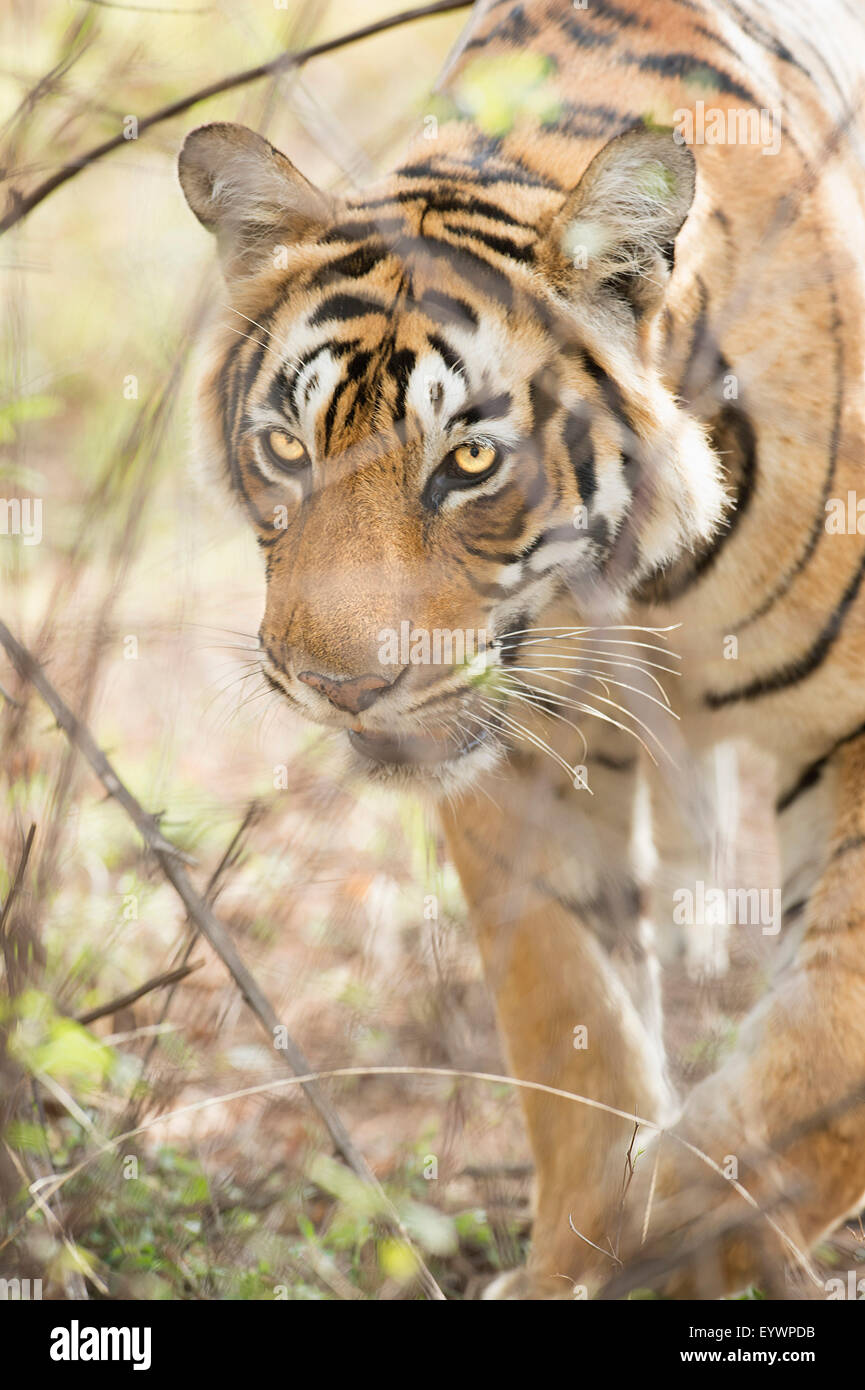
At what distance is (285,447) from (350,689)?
37 cm

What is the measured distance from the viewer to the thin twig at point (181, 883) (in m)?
1.57

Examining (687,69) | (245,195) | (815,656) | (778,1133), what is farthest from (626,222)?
→ (778,1133)

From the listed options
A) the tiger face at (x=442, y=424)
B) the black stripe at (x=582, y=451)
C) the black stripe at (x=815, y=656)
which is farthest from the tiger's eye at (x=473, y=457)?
the black stripe at (x=815, y=656)

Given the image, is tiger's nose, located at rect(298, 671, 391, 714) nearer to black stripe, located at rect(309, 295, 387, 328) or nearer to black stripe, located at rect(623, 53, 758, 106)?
black stripe, located at rect(309, 295, 387, 328)

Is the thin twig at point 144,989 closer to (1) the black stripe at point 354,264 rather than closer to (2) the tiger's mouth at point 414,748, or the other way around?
(2) the tiger's mouth at point 414,748

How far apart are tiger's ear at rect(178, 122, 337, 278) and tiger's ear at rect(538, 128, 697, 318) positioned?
372 millimetres

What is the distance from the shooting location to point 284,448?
183 cm

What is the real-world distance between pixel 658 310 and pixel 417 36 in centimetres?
267

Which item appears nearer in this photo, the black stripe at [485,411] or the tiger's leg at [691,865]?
the black stripe at [485,411]

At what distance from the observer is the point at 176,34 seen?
A: 2.05 metres

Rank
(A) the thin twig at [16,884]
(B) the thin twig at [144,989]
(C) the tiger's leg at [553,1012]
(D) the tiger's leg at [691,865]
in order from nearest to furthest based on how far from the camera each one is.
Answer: (A) the thin twig at [16,884], (B) the thin twig at [144,989], (C) the tiger's leg at [553,1012], (D) the tiger's leg at [691,865]

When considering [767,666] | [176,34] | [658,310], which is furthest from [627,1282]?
[176,34]

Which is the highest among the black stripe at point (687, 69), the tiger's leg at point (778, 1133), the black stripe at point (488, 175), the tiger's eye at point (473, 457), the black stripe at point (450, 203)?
the black stripe at point (687, 69)

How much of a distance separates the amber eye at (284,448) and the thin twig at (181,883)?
450 mm
